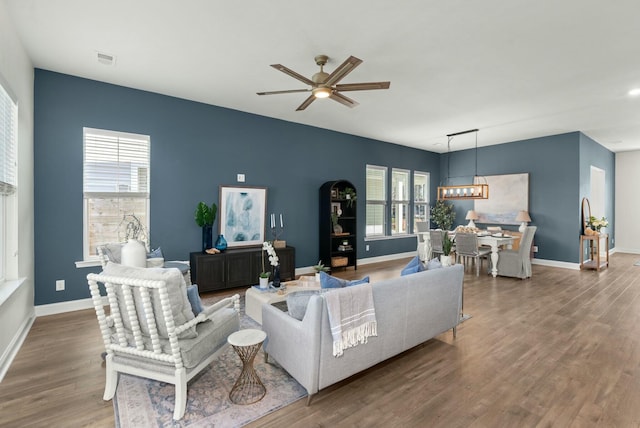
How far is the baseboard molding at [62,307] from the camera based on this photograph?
389cm

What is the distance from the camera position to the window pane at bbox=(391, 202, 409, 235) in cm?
822

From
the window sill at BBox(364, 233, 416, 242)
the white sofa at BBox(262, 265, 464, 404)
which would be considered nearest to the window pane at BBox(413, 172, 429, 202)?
the window sill at BBox(364, 233, 416, 242)

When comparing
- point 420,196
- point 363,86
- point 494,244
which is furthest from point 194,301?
point 420,196

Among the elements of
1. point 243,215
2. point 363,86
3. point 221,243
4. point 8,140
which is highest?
point 363,86

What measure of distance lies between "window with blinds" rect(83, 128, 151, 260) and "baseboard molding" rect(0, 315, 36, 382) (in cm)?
96

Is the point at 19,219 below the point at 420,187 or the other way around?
below

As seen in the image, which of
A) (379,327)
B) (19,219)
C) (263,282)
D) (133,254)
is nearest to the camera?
(379,327)

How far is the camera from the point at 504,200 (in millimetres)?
7773

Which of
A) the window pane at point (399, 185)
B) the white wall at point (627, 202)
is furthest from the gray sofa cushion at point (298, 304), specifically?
the white wall at point (627, 202)

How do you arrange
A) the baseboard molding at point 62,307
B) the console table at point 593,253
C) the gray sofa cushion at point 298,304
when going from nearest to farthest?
1. the gray sofa cushion at point 298,304
2. the baseboard molding at point 62,307
3. the console table at point 593,253

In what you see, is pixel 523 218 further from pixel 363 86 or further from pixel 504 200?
pixel 363 86

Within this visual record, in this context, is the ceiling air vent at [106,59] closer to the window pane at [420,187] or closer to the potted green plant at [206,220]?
the potted green plant at [206,220]

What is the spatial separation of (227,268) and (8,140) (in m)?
2.91

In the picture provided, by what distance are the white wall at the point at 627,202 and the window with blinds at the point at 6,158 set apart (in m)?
13.1
